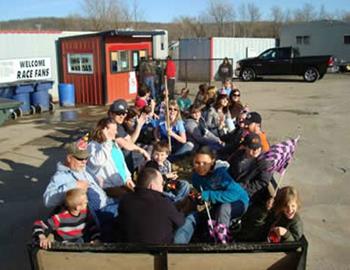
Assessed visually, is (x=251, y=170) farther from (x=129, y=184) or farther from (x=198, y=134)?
(x=198, y=134)

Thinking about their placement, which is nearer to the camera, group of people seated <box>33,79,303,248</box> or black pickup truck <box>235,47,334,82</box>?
group of people seated <box>33,79,303,248</box>

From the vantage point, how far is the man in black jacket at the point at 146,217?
361 cm

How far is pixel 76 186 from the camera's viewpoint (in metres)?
4.52

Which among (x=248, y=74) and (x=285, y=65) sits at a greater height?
(x=285, y=65)

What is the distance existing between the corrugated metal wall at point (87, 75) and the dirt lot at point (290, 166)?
878 millimetres

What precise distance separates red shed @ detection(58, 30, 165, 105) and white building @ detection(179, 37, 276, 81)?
7570mm

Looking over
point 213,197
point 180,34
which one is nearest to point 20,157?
point 213,197

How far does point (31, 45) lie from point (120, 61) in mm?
3356

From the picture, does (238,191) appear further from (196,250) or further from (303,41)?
(303,41)

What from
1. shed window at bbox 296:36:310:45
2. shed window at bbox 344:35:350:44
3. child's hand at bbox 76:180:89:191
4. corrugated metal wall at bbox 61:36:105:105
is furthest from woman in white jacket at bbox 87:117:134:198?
shed window at bbox 296:36:310:45

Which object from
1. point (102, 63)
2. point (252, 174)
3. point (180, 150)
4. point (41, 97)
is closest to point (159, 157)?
point (252, 174)

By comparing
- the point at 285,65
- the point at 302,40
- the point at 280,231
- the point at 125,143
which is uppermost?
the point at 302,40

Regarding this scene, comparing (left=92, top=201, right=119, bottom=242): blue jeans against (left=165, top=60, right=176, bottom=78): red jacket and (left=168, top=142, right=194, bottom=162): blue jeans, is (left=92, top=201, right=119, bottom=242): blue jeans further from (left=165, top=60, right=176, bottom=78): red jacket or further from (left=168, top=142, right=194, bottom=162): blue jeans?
(left=165, top=60, right=176, bottom=78): red jacket

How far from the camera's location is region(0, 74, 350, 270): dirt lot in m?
5.45
